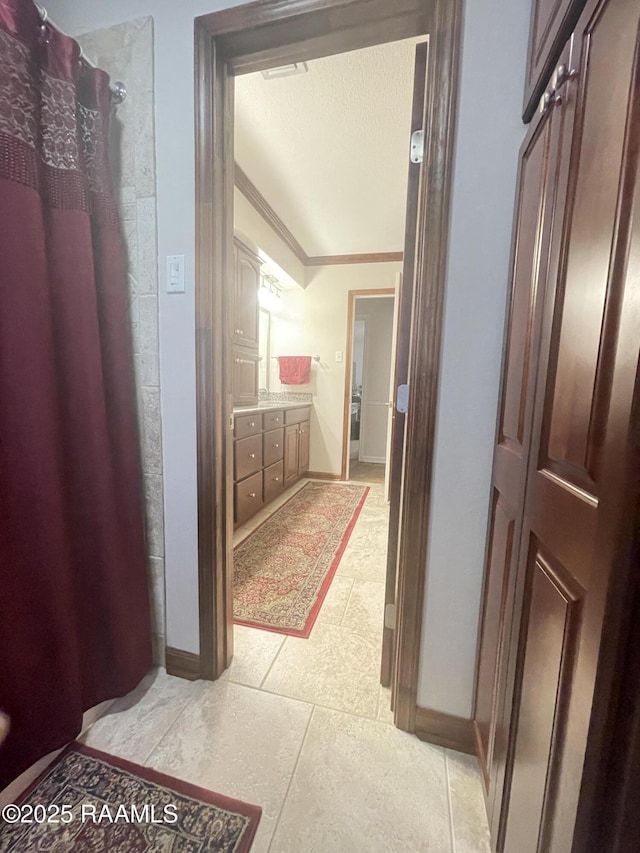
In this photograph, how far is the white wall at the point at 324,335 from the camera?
368 cm

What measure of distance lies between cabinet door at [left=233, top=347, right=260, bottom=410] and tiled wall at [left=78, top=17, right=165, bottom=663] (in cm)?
134

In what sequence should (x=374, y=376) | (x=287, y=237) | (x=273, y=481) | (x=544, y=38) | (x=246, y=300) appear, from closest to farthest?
(x=544, y=38), (x=246, y=300), (x=273, y=481), (x=287, y=237), (x=374, y=376)

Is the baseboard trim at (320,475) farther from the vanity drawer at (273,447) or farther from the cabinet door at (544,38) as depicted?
the cabinet door at (544,38)

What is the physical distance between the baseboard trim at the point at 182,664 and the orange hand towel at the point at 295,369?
2.90m

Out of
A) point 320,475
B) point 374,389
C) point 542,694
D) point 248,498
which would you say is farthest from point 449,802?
point 374,389

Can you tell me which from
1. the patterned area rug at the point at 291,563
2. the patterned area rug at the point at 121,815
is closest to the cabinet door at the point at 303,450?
the patterned area rug at the point at 291,563

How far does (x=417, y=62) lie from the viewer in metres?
0.96

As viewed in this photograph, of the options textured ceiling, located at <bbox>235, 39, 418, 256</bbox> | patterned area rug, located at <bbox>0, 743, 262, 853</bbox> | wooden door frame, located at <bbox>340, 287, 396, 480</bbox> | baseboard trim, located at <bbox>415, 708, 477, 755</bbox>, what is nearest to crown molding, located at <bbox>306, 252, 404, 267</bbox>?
wooden door frame, located at <bbox>340, 287, 396, 480</bbox>

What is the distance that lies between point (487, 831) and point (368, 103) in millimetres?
2686

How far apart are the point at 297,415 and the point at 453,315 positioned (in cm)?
262

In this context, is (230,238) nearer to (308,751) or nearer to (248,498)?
(308,751)

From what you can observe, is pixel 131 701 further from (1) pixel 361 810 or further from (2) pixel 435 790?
(2) pixel 435 790

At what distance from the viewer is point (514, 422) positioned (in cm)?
76

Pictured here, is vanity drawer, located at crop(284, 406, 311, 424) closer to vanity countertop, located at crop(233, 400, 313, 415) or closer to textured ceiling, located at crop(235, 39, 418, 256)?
vanity countertop, located at crop(233, 400, 313, 415)
